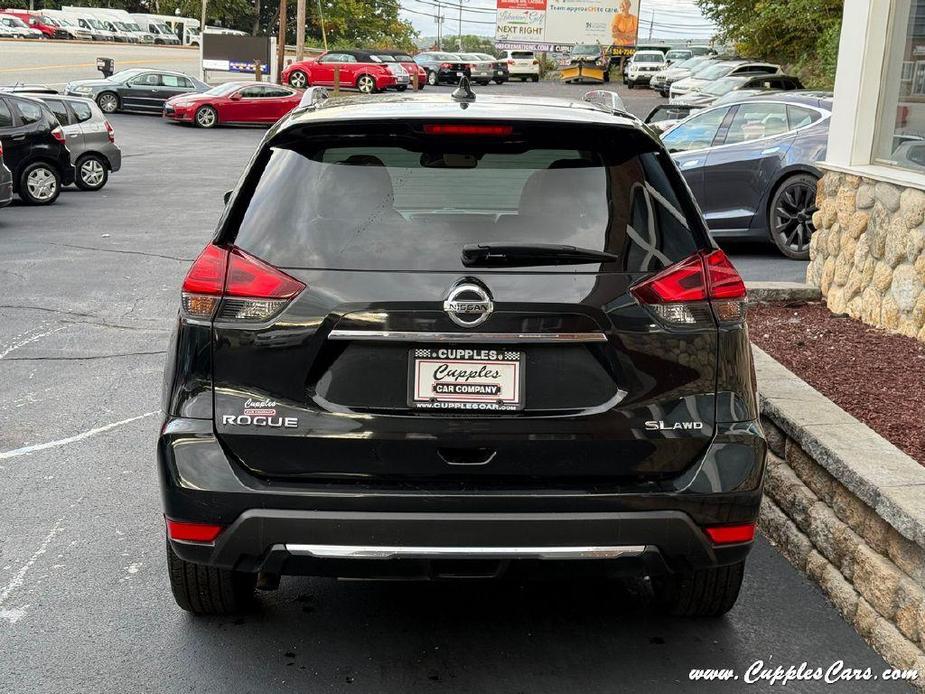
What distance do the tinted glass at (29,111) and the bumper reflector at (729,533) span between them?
1795 centimetres

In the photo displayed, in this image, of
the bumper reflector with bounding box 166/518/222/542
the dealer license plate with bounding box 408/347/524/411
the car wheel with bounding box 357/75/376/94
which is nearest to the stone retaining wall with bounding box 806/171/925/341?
the dealer license plate with bounding box 408/347/524/411

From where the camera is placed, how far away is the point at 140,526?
5.36 metres

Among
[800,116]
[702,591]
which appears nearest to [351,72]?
[800,116]

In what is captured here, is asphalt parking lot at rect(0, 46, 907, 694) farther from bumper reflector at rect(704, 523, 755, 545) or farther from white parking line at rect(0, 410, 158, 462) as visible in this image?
bumper reflector at rect(704, 523, 755, 545)

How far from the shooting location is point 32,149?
63.7 feet

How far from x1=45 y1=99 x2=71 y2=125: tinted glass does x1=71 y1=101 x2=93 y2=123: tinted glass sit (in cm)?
18

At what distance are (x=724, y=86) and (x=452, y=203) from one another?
3120 cm

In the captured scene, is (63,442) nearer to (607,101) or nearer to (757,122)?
(607,101)

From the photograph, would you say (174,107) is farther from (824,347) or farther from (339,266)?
(339,266)

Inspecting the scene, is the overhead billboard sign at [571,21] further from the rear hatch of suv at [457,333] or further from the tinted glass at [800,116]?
the rear hatch of suv at [457,333]

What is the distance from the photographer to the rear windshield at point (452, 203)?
374 cm

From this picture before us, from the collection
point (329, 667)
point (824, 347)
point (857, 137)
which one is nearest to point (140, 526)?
point (329, 667)

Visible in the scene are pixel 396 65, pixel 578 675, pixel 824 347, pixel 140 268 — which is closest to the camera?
pixel 578 675

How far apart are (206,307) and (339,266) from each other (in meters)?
0.43
